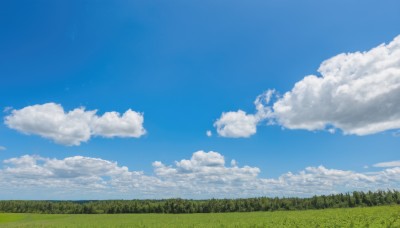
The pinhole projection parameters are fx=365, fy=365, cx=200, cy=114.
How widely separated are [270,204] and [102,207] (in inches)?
2872

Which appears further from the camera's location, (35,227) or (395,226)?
(35,227)

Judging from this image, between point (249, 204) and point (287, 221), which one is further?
point (249, 204)

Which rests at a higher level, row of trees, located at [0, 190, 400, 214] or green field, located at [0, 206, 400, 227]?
row of trees, located at [0, 190, 400, 214]

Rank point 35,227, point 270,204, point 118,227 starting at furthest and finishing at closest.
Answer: point 270,204, point 35,227, point 118,227

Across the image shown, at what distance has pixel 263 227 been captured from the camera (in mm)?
57406

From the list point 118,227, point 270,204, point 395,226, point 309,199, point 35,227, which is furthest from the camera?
A: point 309,199

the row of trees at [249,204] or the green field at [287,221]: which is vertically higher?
the row of trees at [249,204]

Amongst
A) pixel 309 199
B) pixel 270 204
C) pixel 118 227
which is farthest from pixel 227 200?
pixel 118 227

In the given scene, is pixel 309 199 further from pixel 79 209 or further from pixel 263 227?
pixel 263 227

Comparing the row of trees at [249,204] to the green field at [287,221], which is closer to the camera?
the green field at [287,221]

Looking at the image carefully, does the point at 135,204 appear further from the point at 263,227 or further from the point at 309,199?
the point at 263,227

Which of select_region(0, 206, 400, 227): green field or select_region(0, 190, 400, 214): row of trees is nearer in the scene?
select_region(0, 206, 400, 227): green field

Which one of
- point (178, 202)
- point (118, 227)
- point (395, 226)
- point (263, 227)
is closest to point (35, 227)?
point (118, 227)

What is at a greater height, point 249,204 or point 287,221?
point 249,204
